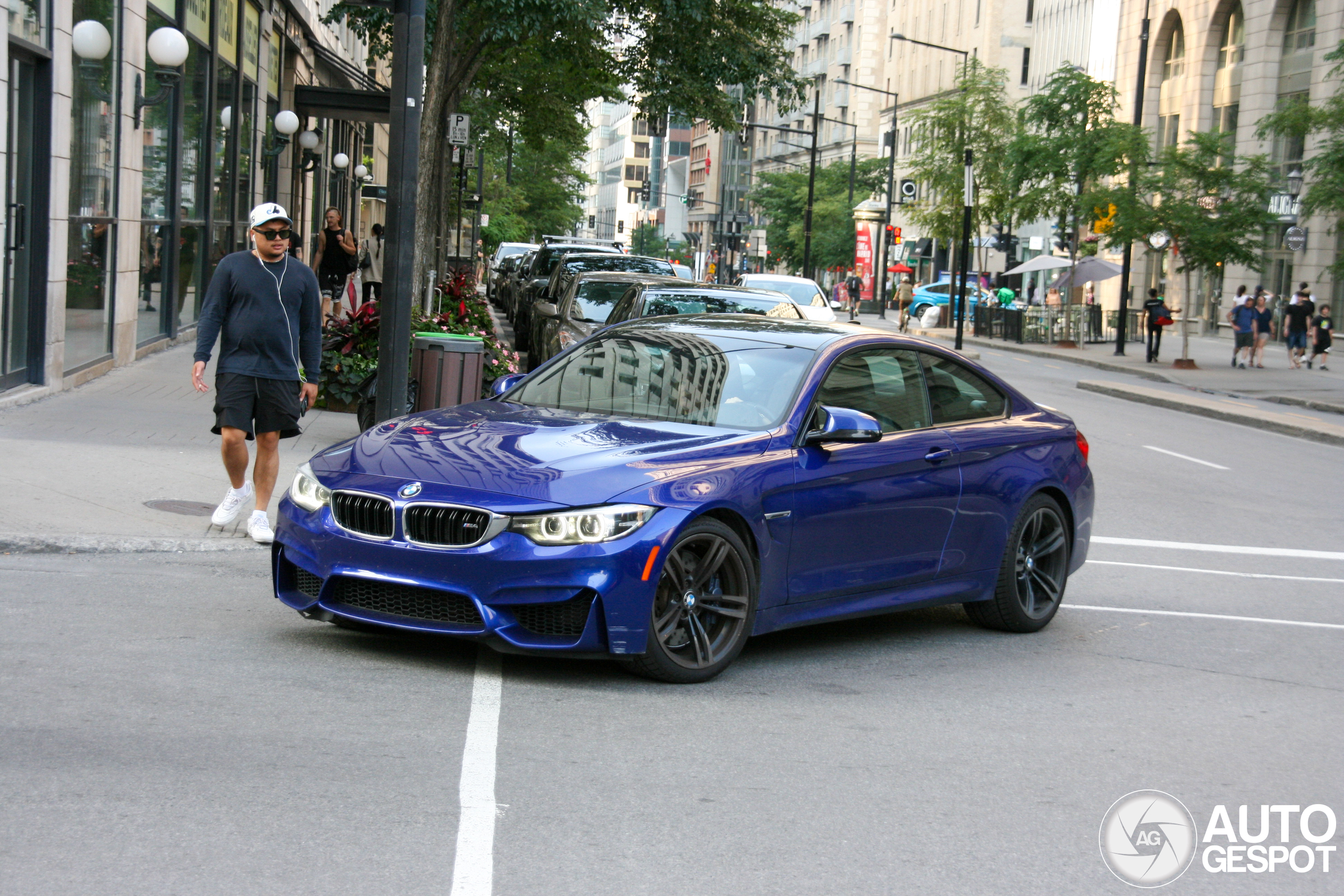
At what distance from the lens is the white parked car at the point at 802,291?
2342cm

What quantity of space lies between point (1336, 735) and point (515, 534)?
3355mm

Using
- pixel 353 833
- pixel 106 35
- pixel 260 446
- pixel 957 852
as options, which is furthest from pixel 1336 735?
pixel 106 35

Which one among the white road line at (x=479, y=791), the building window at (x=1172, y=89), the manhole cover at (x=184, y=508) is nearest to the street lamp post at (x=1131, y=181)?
the building window at (x=1172, y=89)

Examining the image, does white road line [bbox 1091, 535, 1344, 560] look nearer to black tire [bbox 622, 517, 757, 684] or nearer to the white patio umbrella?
black tire [bbox 622, 517, 757, 684]

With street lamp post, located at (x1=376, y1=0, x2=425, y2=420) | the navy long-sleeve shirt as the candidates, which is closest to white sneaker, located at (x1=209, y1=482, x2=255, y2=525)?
the navy long-sleeve shirt

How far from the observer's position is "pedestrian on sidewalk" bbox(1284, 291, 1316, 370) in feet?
120

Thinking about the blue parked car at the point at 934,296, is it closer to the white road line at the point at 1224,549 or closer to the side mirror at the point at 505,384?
the white road line at the point at 1224,549

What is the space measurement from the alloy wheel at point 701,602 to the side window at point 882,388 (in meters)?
1.09

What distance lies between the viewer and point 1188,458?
17.8m

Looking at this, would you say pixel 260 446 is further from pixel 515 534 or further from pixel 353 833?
pixel 353 833

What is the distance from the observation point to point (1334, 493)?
15.6 meters

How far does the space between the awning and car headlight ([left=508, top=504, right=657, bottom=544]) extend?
21765 mm

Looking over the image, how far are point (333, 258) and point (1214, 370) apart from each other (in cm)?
2170

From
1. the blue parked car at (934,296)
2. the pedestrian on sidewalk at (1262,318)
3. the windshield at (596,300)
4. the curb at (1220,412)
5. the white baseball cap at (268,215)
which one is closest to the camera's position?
the white baseball cap at (268,215)
